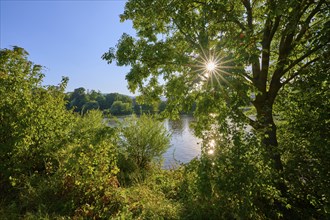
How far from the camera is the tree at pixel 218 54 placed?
4637 mm

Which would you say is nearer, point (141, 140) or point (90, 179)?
point (90, 179)

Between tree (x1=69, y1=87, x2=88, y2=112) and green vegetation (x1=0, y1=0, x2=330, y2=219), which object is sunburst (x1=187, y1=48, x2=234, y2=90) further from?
tree (x1=69, y1=87, x2=88, y2=112)

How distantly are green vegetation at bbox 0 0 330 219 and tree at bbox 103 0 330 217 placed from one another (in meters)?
0.03

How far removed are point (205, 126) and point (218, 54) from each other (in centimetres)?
170

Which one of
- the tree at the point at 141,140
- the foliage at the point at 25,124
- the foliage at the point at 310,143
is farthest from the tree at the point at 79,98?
the foliage at the point at 310,143

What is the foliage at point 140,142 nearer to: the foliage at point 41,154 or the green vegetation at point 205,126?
the green vegetation at point 205,126

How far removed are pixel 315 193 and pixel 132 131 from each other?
254 inches

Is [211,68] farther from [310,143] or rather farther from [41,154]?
[41,154]

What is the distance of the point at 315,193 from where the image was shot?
4.46m

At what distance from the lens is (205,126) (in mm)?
4695

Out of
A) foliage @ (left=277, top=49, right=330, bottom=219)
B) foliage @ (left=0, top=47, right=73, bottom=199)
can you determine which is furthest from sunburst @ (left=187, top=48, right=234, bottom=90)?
foliage @ (left=0, top=47, right=73, bottom=199)

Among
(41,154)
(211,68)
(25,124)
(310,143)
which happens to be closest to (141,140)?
(41,154)

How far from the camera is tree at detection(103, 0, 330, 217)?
183 inches

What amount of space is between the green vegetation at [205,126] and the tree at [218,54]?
3 cm
